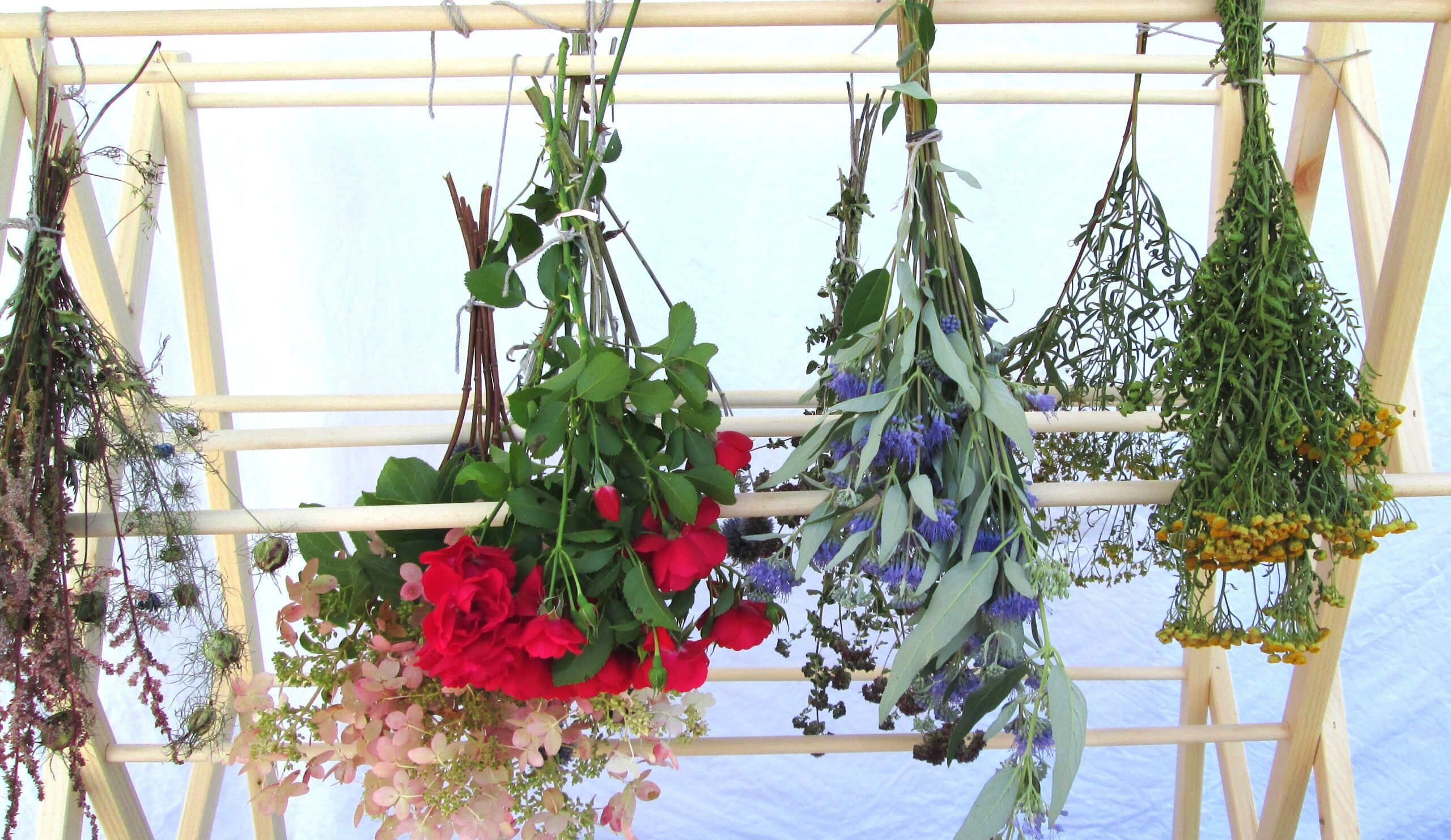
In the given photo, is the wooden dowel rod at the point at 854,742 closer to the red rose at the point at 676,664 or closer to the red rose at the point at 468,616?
the red rose at the point at 676,664

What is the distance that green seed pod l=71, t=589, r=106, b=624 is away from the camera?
834 millimetres

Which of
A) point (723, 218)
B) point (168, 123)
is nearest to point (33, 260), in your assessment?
point (168, 123)

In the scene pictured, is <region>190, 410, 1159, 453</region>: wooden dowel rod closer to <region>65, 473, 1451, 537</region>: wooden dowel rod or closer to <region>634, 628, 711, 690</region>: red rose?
<region>65, 473, 1451, 537</region>: wooden dowel rod

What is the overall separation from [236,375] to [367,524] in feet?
3.68

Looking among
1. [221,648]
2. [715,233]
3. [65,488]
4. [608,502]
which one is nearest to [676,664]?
[608,502]

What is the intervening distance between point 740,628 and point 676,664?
58mm

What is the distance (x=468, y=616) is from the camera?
73cm

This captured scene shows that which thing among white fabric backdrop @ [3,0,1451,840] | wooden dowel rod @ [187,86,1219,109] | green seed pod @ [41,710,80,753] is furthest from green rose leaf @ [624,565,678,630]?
white fabric backdrop @ [3,0,1451,840]

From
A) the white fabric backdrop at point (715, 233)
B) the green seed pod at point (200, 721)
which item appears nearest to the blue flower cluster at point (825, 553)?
the green seed pod at point (200, 721)

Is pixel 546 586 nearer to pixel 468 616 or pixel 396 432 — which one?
pixel 468 616

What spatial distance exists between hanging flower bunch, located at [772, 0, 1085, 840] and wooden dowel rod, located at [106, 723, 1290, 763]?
328 mm

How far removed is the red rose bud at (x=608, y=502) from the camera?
0.73 metres

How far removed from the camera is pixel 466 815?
2.87 feet

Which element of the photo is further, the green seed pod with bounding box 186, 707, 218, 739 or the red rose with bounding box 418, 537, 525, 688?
the green seed pod with bounding box 186, 707, 218, 739
